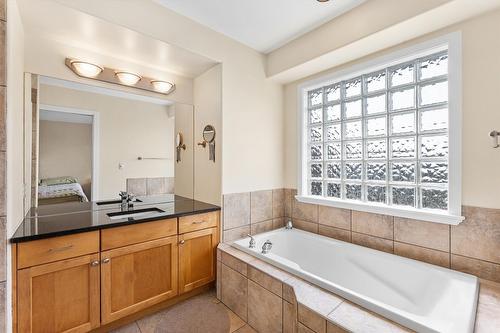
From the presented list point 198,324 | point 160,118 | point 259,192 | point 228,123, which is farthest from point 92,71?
point 198,324

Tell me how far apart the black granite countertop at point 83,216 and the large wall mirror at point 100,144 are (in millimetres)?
82

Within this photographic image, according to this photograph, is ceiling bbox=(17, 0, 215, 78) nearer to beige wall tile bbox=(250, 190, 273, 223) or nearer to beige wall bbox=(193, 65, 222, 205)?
beige wall bbox=(193, 65, 222, 205)

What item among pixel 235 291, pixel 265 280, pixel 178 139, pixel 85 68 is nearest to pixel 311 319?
pixel 265 280

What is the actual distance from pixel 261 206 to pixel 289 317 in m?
1.28

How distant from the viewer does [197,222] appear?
217 cm

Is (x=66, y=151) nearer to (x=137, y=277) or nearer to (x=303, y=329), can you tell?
(x=137, y=277)

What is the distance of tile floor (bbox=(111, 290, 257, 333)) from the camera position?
1.76m

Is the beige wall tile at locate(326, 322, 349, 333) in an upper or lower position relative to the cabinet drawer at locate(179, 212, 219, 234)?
lower

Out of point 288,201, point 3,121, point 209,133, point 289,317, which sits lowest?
point 289,317

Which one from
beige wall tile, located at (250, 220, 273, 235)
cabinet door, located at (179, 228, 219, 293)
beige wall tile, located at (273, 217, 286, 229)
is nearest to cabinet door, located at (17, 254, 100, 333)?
cabinet door, located at (179, 228, 219, 293)

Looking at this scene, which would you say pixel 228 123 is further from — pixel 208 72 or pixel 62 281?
pixel 62 281

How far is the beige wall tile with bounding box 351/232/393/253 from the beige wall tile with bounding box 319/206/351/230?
0.37ft

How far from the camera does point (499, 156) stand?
1504mm

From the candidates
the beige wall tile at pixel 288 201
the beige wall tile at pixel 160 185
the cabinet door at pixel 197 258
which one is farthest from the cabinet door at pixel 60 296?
the beige wall tile at pixel 288 201
